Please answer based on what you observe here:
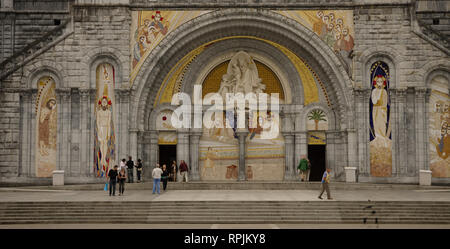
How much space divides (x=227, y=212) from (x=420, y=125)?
522 inches

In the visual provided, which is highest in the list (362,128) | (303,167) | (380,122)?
(380,122)

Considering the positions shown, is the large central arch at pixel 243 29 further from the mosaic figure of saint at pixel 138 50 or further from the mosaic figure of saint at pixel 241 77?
the mosaic figure of saint at pixel 241 77

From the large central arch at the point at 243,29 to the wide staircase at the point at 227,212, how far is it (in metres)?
8.63

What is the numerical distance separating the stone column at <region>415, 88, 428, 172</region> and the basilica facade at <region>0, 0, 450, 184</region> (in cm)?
5

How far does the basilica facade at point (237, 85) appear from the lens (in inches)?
1081

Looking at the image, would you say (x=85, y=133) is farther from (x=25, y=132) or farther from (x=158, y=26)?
(x=158, y=26)

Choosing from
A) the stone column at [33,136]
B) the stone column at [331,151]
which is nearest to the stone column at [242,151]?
the stone column at [331,151]

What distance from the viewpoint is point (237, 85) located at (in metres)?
30.0

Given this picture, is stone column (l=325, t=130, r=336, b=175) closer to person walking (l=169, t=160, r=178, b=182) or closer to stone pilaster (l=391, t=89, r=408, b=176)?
stone pilaster (l=391, t=89, r=408, b=176)

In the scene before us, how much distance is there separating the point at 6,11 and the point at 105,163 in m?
11.5

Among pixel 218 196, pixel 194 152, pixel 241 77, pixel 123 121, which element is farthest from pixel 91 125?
pixel 218 196

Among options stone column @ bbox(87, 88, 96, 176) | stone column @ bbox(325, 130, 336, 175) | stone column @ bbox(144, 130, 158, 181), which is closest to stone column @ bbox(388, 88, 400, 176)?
stone column @ bbox(325, 130, 336, 175)

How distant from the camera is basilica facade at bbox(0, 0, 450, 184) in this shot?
1081 inches

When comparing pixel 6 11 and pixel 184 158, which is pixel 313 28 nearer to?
pixel 184 158
